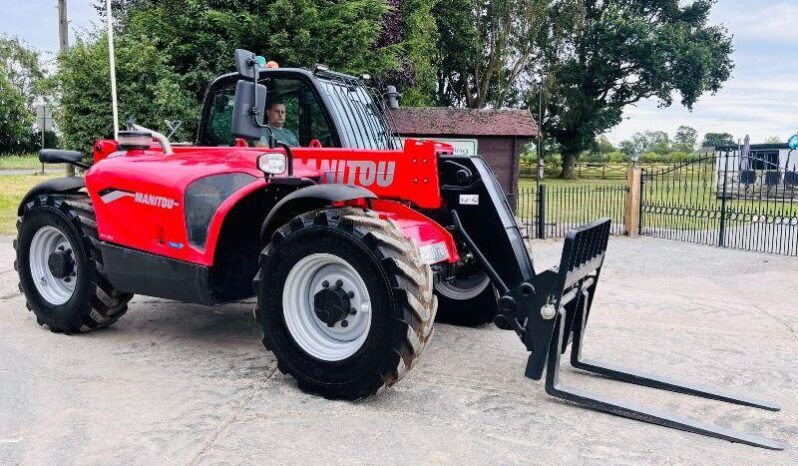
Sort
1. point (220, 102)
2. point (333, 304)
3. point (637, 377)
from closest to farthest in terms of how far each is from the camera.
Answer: point (333, 304) < point (637, 377) < point (220, 102)

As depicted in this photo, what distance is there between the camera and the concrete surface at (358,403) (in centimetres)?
384

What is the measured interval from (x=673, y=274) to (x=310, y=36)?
8.75m

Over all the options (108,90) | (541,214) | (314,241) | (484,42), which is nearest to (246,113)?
(314,241)

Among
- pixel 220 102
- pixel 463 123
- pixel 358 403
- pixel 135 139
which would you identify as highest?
pixel 463 123

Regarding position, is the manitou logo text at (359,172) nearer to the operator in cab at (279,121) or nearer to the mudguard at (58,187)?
the operator in cab at (279,121)

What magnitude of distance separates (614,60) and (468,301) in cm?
4093

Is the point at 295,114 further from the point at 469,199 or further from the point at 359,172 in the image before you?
the point at 469,199

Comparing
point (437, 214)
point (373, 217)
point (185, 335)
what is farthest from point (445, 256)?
point (185, 335)

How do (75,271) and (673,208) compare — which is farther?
(673,208)

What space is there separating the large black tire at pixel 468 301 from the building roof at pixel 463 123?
6481 millimetres

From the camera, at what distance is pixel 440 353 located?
5750 mm

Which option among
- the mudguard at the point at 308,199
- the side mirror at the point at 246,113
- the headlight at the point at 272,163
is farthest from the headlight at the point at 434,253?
the side mirror at the point at 246,113

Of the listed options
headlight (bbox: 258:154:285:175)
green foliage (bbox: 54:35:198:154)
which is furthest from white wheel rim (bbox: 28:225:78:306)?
green foliage (bbox: 54:35:198:154)

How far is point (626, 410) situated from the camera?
14.3 feet
